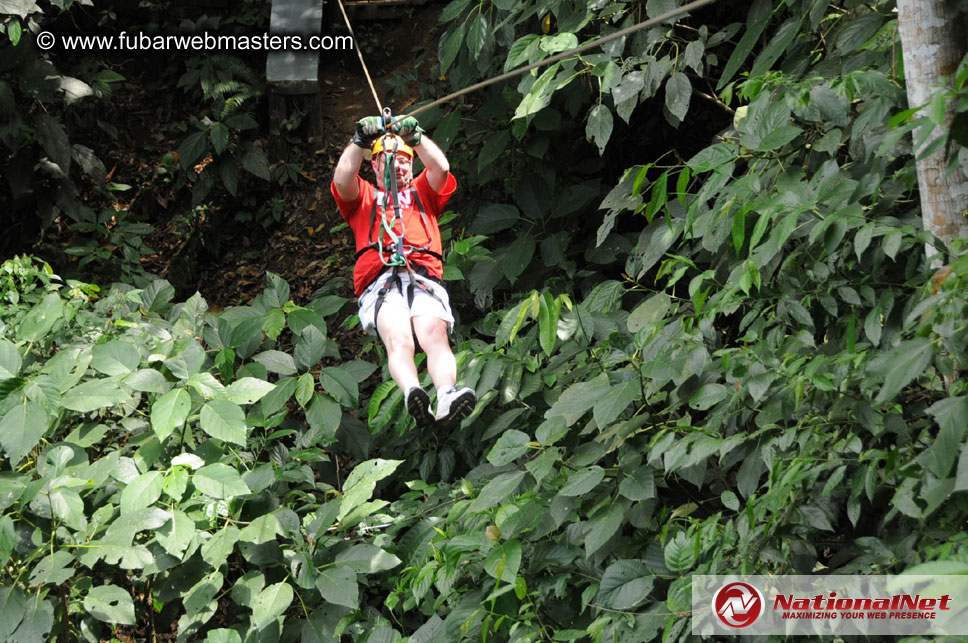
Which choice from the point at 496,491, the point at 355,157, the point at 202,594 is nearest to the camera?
the point at 355,157

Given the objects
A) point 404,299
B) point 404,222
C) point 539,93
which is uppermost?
point 539,93

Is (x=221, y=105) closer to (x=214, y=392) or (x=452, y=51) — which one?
(x=452, y=51)

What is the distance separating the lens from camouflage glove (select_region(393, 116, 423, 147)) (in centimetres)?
312

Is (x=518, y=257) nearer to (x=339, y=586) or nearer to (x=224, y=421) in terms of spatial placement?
(x=224, y=421)

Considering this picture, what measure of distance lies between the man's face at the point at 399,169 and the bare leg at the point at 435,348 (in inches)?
20.2

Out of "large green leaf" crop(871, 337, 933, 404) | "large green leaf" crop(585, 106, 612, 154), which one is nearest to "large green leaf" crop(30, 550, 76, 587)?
"large green leaf" crop(585, 106, 612, 154)

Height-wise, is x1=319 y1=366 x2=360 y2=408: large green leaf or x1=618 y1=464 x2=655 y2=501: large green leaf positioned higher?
x1=319 y1=366 x2=360 y2=408: large green leaf

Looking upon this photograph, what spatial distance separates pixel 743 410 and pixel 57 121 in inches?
191

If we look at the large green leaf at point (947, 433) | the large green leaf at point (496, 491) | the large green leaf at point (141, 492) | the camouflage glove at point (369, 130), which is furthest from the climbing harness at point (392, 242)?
the large green leaf at point (947, 433)

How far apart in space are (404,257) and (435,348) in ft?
1.15

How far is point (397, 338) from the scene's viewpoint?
324cm

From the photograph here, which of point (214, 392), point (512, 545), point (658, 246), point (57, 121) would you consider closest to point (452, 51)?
point (658, 246)

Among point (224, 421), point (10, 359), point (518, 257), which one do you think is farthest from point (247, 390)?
point (518, 257)

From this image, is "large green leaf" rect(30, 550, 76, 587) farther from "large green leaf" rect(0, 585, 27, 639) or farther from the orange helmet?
the orange helmet
